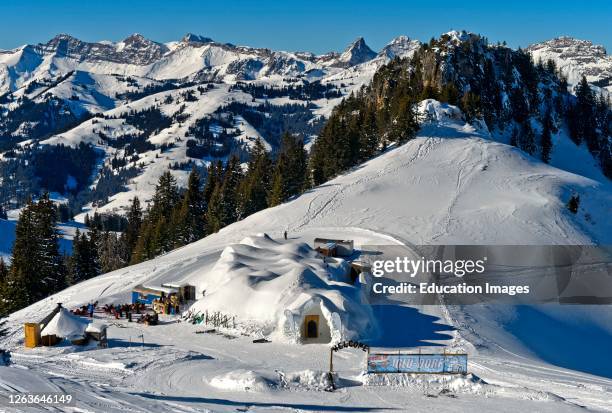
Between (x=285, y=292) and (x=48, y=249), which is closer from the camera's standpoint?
(x=285, y=292)

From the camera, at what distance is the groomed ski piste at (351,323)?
2564 cm

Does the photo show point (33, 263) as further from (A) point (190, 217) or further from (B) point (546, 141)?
(B) point (546, 141)

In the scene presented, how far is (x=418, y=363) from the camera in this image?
28.1 m

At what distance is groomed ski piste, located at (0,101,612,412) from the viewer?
84.1 feet

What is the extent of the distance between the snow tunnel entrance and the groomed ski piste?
561 millimetres

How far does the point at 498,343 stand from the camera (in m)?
39.4

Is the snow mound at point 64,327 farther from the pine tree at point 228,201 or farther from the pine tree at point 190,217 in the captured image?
the pine tree at point 228,201

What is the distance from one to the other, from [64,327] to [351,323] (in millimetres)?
17485

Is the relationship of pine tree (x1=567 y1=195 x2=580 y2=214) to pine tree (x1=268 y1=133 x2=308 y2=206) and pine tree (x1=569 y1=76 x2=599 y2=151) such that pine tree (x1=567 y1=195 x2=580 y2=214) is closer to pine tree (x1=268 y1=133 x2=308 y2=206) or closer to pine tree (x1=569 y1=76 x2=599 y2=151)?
pine tree (x1=268 y1=133 x2=308 y2=206)

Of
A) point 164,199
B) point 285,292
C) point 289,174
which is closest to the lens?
point 285,292

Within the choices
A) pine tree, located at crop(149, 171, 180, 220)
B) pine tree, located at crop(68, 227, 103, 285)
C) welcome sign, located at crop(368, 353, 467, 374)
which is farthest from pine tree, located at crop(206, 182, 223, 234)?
welcome sign, located at crop(368, 353, 467, 374)

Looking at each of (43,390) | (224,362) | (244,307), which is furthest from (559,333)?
(43,390)

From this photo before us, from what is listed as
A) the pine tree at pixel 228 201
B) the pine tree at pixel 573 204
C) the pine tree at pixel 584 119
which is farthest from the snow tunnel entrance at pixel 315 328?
the pine tree at pixel 584 119

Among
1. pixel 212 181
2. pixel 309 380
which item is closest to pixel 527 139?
pixel 212 181
